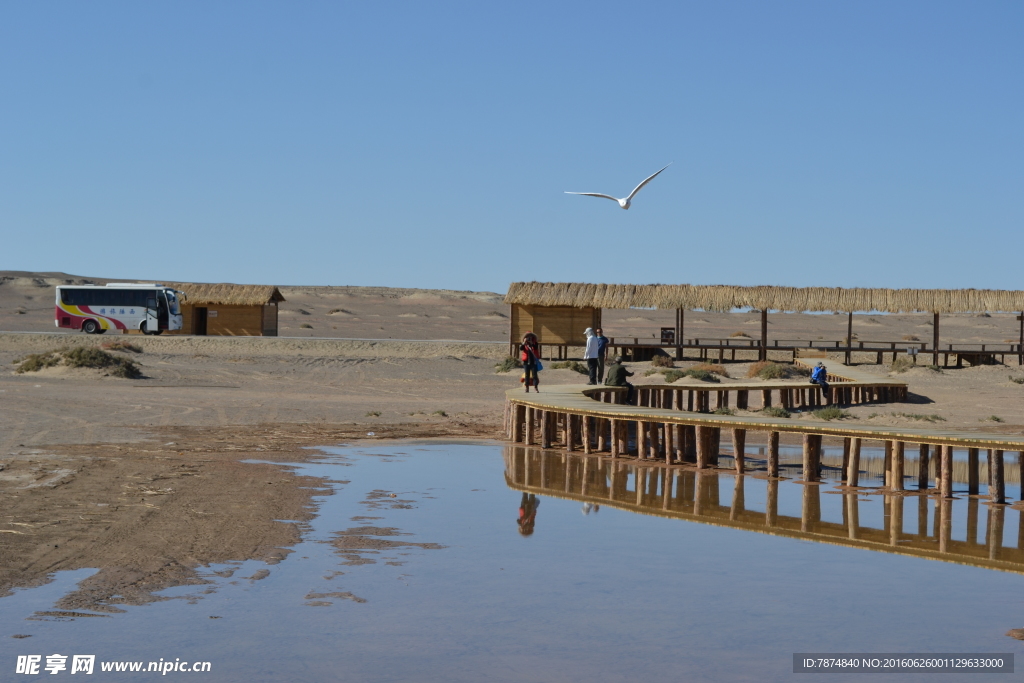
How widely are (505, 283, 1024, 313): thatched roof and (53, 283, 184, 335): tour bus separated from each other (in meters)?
16.8

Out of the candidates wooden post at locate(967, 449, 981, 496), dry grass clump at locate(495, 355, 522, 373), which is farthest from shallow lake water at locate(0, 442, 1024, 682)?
dry grass clump at locate(495, 355, 522, 373)

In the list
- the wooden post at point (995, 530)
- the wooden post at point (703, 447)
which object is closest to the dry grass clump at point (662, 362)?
the wooden post at point (703, 447)

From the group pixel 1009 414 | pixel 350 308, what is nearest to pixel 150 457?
pixel 1009 414

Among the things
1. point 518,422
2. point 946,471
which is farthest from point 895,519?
point 518,422

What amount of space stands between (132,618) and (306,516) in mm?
3872

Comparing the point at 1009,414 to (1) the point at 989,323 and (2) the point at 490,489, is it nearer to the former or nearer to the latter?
(2) the point at 490,489

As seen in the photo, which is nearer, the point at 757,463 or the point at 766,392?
the point at 757,463

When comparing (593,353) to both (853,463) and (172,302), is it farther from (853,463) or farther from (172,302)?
(172,302)

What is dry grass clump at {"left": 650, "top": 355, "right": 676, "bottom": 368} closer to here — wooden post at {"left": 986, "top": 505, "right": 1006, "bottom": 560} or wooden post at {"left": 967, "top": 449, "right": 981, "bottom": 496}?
wooden post at {"left": 967, "top": 449, "right": 981, "bottom": 496}

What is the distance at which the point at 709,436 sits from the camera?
16016 mm

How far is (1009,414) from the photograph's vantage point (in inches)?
955

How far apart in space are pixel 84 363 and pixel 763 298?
82.2 ft

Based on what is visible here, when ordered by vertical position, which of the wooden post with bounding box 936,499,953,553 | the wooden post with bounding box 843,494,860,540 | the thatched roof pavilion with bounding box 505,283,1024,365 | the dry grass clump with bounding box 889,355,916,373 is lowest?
the wooden post with bounding box 843,494,860,540

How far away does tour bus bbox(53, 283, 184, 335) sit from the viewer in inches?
1924
